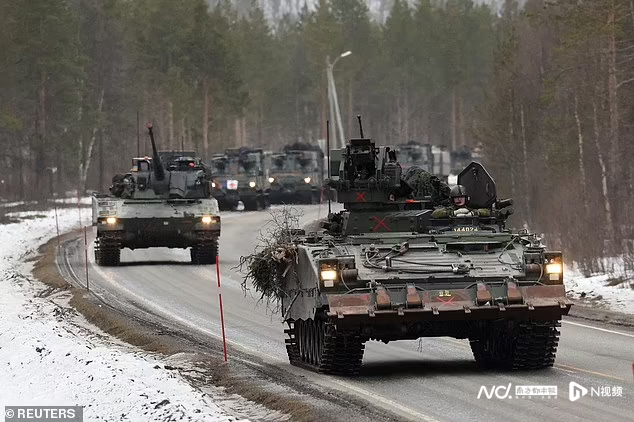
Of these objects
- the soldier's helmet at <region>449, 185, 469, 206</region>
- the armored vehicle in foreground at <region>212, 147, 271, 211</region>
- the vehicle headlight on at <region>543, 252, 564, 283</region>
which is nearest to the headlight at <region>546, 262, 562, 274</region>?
the vehicle headlight on at <region>543, 252, 564, 283</region>

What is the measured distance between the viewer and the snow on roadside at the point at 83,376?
495 inches

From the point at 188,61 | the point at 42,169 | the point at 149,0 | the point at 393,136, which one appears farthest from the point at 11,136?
the point at 393,136

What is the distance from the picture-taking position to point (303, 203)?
64625 millimetres

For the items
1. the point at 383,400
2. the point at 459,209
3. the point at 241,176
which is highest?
the point at 241,176

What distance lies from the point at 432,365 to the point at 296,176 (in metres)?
48.6

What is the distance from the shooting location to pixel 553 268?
14539 millimetres

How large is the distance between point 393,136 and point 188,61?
39.8 m

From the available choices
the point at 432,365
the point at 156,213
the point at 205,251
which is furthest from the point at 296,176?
the point at 432,365

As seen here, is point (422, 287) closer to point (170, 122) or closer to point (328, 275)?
point (328, 275)

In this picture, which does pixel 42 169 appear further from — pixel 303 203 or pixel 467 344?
pixel 467 344

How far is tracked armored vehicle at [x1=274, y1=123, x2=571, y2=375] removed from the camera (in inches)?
551

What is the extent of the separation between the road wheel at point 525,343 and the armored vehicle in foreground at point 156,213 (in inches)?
709

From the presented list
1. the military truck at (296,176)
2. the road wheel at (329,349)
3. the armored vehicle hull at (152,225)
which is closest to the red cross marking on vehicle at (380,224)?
the road wheel at (329,349)

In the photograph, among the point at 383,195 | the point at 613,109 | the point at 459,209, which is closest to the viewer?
the point at 459,209
